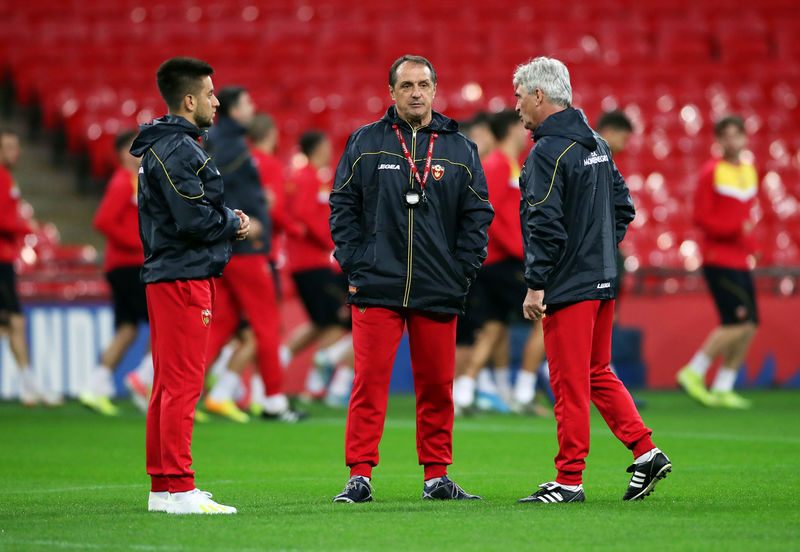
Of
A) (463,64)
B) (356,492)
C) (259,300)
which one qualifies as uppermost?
(463,64)

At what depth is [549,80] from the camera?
591 cm

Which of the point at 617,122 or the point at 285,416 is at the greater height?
the point at 617,122

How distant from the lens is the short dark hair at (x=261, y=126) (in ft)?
36.2

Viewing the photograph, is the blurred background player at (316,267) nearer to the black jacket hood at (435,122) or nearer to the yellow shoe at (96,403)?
the yellow shoe at (96,403)

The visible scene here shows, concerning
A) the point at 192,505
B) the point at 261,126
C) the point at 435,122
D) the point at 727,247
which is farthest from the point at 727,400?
the point at 192,505

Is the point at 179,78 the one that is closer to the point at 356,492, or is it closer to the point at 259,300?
the point at 356,492

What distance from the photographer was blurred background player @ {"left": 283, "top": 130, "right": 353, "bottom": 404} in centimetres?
1203

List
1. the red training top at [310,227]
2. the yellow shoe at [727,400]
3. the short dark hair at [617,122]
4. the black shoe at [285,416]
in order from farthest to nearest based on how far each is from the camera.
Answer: the red training top at [310,227] < the yellow shoe at [727,400] < the black shoe at [285,416] < the short dark hair at [617,122]

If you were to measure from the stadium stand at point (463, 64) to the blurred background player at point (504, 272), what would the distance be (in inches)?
219

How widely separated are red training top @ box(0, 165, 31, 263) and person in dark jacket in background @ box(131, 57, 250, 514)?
624cm

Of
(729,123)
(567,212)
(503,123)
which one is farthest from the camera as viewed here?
(729,123)

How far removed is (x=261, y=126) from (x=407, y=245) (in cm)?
538

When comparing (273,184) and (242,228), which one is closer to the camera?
(242,228)

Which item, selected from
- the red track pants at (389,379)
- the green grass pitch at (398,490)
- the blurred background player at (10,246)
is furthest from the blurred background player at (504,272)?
the red track pants at (389,379)
